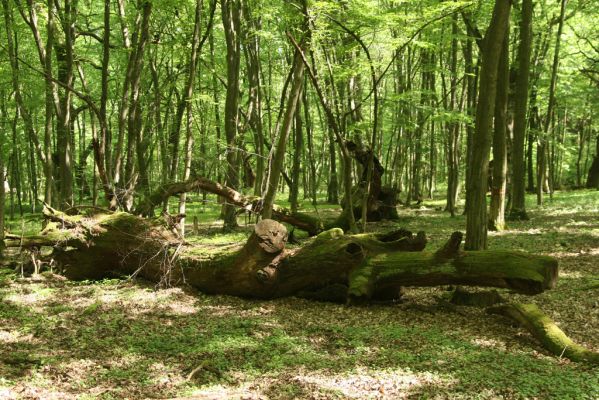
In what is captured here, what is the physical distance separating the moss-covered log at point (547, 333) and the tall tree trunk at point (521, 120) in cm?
1029

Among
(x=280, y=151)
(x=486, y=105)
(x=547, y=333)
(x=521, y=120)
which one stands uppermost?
(x=521, y=120)

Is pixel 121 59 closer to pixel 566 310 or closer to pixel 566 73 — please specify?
pixel 566 310

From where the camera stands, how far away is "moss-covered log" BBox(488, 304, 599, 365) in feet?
16.9

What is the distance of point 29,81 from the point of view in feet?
48.9

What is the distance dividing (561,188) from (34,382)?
118 ft

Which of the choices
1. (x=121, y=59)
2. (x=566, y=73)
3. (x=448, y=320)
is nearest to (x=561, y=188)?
(x=566, y=73)

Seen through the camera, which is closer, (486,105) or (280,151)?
(486,105)

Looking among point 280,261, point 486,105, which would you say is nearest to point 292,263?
point 280,261

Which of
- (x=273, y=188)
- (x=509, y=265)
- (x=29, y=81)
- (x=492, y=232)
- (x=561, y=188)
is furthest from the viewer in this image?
(x=561, y=188)

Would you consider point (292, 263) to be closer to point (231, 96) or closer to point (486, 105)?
point (486, 105)

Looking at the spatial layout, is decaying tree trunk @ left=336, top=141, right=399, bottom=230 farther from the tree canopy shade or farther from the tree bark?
the tree bark

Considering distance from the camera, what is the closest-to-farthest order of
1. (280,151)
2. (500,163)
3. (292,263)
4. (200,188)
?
(292,263)
(280,151)
(200,188)
(500,163)

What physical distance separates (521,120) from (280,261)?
36.1 feet

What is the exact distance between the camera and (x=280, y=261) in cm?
796
